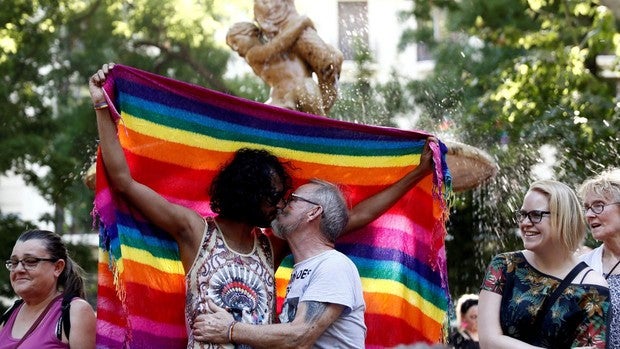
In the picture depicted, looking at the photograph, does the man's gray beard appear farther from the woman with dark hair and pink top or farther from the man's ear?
the woman with dark hair and pink top

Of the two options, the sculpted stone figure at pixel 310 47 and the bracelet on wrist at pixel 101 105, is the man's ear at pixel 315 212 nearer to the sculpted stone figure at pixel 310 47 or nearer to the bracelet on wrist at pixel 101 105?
the bracelet on wrist at pixel 101 105

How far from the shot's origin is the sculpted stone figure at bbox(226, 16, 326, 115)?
26.8ft

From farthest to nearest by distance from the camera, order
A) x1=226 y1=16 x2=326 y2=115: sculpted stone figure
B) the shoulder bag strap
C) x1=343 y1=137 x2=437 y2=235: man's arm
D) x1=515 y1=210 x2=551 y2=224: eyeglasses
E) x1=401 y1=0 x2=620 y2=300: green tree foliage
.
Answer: x1=401 y1=0 x2=620 y2=300: green tree foliage < x1=226 y1=16 x2=326 y2=115: sculpted stone figure < x1=343 y1=137 x2=437 y2=235: man's arm < x1=515 y1=210 x2=551 y2=224: eyeglasses < the shoulder bag strap

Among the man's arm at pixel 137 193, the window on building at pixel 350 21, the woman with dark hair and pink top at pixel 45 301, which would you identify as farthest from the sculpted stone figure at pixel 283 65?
the window on building at pixel 350 21

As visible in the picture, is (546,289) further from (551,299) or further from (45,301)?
(45,301)

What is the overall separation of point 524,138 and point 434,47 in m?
8.04

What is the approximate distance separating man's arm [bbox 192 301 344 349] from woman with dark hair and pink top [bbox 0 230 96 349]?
78cm

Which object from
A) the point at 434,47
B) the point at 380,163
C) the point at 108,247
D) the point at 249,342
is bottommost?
the point at 249,342

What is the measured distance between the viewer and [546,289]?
16.8 feet

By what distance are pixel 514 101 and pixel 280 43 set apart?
5877 mm

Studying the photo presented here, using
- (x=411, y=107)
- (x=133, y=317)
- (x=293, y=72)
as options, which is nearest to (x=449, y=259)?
(x=411, y=107)

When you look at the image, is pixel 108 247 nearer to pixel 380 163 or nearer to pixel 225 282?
pixel 225 282

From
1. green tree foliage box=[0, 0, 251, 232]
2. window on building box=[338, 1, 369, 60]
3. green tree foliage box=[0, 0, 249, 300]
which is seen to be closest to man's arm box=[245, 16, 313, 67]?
green tree foliage box=[0, 0, 249, 300]

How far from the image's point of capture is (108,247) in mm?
5125
